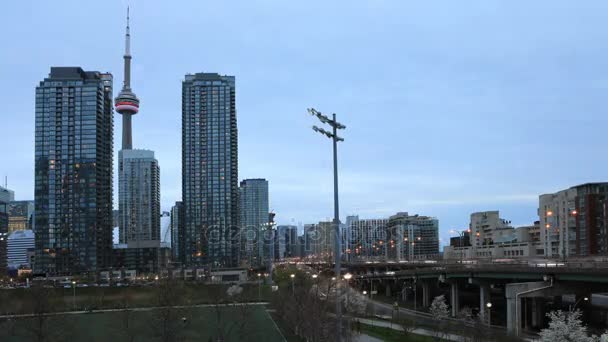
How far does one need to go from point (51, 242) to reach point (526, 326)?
540 feet

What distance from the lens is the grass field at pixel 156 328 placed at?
49750mm

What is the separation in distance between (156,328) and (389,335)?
22.0 m

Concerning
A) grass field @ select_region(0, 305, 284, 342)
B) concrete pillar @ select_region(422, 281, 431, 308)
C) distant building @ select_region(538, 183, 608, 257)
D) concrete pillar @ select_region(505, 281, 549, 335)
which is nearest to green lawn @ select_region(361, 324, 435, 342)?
grass field @ select_region(0, 305, 284, 342)

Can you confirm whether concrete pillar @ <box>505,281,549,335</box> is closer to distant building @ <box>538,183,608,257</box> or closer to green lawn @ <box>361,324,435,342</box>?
green lawn @ <box>361,324,435,342</box>

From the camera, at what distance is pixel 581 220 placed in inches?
5300

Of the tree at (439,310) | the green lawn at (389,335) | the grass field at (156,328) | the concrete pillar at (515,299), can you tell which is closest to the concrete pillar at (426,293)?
the tree at (439,310)

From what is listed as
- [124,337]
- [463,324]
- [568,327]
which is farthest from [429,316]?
[568,327]

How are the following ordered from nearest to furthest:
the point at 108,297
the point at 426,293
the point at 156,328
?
the point at 156,328, the point at 426,293, the point at 108,297

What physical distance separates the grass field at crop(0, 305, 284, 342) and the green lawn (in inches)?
360

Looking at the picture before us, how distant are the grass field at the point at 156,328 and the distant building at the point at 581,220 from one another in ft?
256

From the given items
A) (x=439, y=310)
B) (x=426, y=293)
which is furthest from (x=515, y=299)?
(x=426, y=293)

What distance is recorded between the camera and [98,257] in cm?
19575

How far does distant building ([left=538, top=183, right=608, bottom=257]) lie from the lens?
129500 mm

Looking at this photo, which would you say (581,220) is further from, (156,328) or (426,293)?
(156,328)
